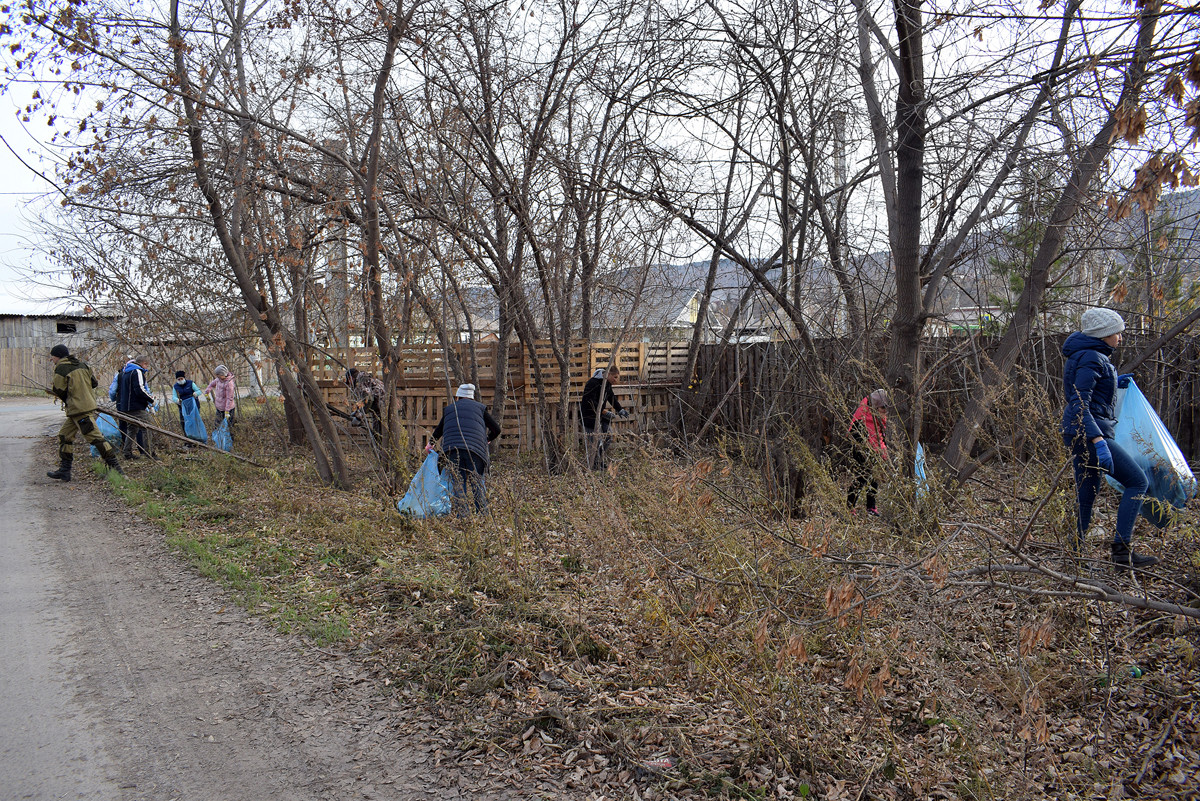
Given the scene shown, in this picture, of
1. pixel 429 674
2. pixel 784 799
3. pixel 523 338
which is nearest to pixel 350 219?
pixel 523 338

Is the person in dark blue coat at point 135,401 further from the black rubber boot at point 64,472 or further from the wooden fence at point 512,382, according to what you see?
the wooden fence at point 512,382

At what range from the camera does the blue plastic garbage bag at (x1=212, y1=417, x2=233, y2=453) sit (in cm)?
1344

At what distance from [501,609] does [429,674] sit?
3.02 ft

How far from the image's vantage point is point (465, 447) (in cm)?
771

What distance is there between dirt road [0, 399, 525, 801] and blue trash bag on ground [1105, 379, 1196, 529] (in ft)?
13.6

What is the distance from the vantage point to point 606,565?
597 centimetres

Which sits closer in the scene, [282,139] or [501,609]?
[501,609]

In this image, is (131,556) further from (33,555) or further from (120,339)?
(120,339)

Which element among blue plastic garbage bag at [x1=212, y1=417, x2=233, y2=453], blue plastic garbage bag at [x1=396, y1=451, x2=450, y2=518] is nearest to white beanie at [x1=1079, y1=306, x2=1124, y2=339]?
blue plastic garbage bag at [x1=396, y1=451, x2=450, y2=518]

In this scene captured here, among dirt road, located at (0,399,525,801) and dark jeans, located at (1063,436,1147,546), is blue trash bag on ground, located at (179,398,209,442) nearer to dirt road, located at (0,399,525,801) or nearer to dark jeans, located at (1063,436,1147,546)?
dirt road, located at (0,399,525,801)

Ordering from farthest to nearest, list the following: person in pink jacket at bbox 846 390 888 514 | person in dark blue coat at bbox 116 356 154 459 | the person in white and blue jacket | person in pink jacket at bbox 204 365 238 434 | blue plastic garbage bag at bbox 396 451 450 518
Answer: the person in white and blue jacket
person in pink jacket at bbox 204 365 238 434
person in dark blue coat at bbox 116 356 154 459
blue plastic garbage bag at bbox 396 451 450 518
person in pink jacket at bbox 846 390 888 514

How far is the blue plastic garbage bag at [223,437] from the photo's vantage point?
1344cm

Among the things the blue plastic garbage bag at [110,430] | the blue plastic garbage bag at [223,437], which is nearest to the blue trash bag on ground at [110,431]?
the blue plastic garbage bag at [110,430]

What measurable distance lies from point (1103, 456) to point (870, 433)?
143 cm
